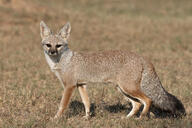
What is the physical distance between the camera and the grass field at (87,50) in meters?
7.01

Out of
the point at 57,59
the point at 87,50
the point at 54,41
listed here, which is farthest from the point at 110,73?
the point at 87,50

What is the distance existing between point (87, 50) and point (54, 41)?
8658mm

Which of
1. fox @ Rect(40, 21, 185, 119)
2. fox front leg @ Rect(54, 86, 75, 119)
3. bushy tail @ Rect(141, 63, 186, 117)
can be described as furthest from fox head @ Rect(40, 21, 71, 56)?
bushy tail @ Rect(141, 63, 186, 117)

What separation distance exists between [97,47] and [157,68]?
15.2 feet

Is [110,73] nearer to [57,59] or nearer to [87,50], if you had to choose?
[57,59]

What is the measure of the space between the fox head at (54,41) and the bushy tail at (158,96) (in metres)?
1.72

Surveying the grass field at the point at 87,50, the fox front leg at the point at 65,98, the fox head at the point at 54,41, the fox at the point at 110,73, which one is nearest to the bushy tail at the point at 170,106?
the fox at the point at 110,73

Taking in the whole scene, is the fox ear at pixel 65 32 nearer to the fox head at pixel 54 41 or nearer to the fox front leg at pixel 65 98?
the fox head at pixel 54 41

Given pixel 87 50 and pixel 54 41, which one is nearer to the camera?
pixel 54 41

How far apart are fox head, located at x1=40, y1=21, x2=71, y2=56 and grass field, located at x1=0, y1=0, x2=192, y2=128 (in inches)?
52.3

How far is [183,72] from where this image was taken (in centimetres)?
1174

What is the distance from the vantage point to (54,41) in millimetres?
7043

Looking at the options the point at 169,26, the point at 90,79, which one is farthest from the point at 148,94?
the point at 169,26

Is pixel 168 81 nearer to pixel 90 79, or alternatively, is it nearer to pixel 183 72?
pixel 183 72
